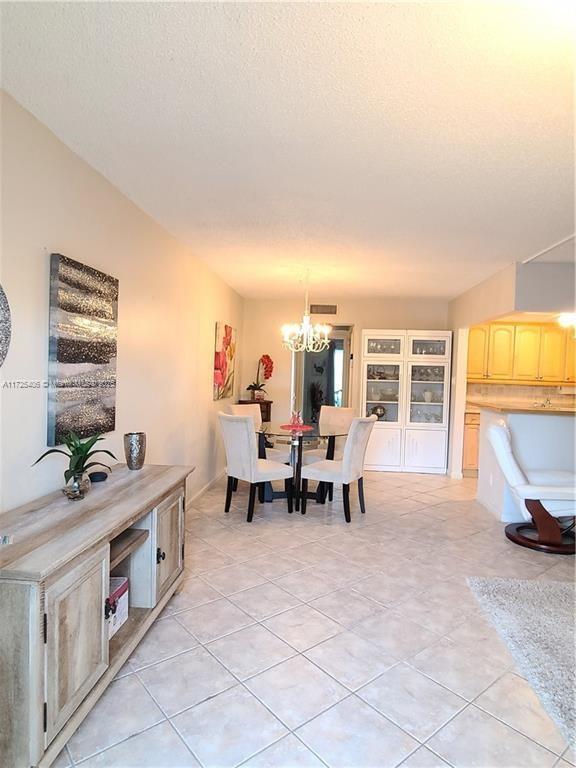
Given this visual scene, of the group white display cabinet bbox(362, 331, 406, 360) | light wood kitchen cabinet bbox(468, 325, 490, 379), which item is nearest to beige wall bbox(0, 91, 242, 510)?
white display cabinet bbox(362, 331, 406, 360)

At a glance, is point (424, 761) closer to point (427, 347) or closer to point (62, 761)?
point (62, 761)

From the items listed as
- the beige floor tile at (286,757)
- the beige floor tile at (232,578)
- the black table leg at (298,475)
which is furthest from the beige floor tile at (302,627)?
the black table leg at (298,475)

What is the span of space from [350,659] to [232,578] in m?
1.00

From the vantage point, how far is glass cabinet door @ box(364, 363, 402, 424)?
6.24 metres

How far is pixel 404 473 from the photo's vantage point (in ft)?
20.1

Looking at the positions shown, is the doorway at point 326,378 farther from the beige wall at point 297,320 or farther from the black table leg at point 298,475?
the black table leg at point 298,475

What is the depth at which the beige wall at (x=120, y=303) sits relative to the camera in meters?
1.86

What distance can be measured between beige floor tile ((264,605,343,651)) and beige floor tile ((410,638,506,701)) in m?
0.45

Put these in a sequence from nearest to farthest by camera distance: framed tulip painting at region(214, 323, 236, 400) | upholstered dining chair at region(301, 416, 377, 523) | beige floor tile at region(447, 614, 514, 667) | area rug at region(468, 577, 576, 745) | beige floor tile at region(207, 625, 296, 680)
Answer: area rug at region(468, 577, 576, 745) < beige floor tile at region(207, 625, 296, 680) < beige floor tile at region(447, 614, 514, 667) < upholstered dining chair at region(301, 416, 377, 523) < framed tulip painting at region(214, 323, 236, 400)

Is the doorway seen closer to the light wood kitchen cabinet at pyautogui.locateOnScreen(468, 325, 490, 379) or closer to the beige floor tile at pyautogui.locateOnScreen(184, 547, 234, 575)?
the light wood kitchen cabinet at pyautogui.locateOnScreen(468, 325, 490, 379)

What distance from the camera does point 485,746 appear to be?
159 centimetres

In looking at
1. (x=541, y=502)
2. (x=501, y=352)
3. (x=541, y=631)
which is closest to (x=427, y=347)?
(x=501, y=352)

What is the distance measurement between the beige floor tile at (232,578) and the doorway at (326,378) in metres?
3.96

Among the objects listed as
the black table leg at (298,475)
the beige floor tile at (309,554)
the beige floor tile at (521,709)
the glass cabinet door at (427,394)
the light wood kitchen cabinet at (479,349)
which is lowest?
the beige floor tile at (521,709)
